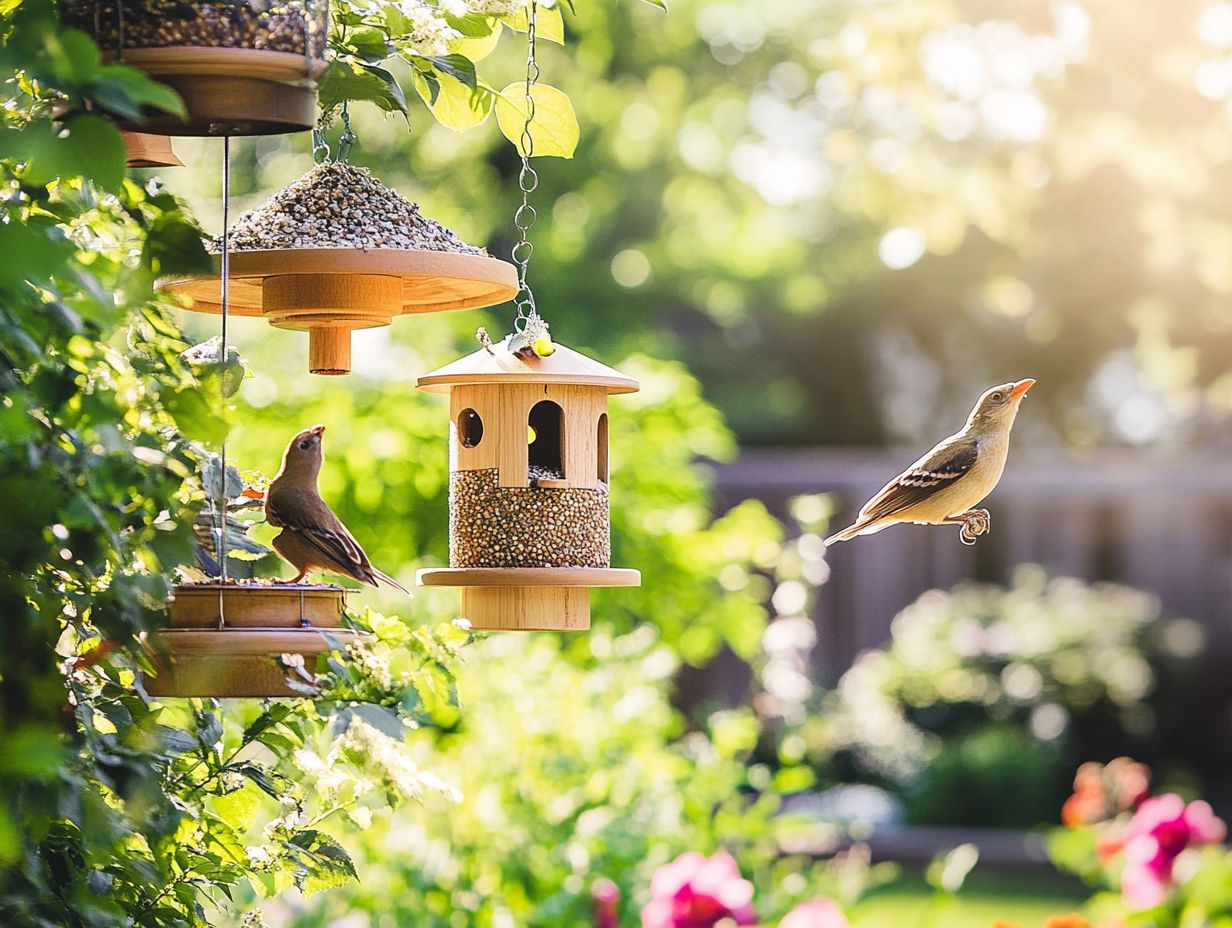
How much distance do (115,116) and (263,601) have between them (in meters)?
0.61

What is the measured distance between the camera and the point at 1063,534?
457 inches

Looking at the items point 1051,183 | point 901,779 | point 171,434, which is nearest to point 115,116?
point 171,434

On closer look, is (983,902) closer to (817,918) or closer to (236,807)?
(817,918)

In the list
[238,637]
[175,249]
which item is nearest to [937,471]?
[238,637]

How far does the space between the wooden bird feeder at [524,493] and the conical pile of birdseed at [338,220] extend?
41cm

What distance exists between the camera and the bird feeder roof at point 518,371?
2.75 m

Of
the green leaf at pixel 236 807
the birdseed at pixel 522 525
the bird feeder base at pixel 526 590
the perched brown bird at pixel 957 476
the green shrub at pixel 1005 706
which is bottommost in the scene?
the green shrub at pixel 1005 706

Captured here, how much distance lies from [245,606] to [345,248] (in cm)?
54

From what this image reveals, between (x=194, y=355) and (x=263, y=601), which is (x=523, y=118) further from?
(x=263, y=601)

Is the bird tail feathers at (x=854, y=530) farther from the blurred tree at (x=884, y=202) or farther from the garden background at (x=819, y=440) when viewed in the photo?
the blurred tree at (x=884, y=202)

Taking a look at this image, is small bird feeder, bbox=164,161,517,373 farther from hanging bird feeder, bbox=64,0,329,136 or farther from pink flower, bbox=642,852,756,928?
pink flower, bbox=642,852,756,928

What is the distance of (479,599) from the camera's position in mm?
2793

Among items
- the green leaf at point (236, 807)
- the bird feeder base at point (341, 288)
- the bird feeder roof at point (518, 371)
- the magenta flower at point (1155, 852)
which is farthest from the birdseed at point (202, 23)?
the magenta flower at point (1155, 852)

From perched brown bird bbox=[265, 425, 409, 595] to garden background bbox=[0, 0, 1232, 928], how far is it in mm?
291
